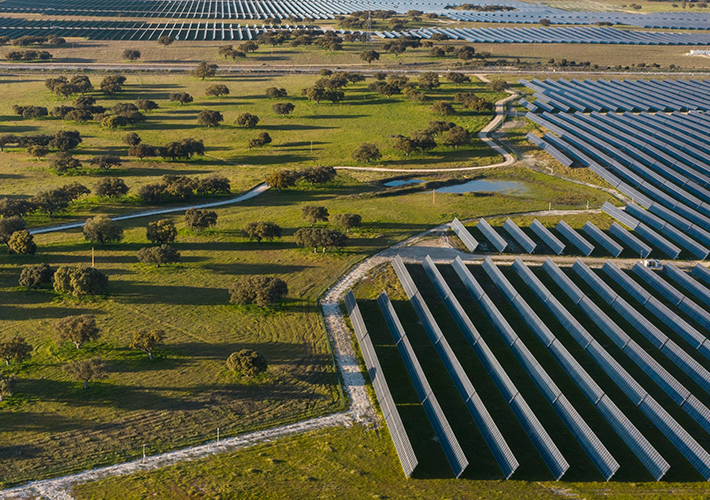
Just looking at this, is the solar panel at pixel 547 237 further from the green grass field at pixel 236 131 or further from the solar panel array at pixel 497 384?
the green grass field at pixel 236 131

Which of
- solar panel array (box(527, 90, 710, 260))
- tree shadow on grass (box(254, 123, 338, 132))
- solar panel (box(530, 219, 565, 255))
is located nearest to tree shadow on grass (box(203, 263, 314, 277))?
solar panel (box(530, 219, 565, 255))

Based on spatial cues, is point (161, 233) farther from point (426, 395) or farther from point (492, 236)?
point (426, 395)

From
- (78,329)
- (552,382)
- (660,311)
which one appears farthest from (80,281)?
(660,311)

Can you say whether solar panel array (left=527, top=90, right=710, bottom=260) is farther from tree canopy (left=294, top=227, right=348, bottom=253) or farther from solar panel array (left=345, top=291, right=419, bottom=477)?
solar panel array (left=345, top=291, right=419, bottom=477)

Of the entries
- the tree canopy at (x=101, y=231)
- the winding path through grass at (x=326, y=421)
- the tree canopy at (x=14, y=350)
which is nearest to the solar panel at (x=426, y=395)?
the winding path through grass at (x=326, y=421)

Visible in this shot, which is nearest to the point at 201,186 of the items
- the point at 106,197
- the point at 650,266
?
the point at 106,197
